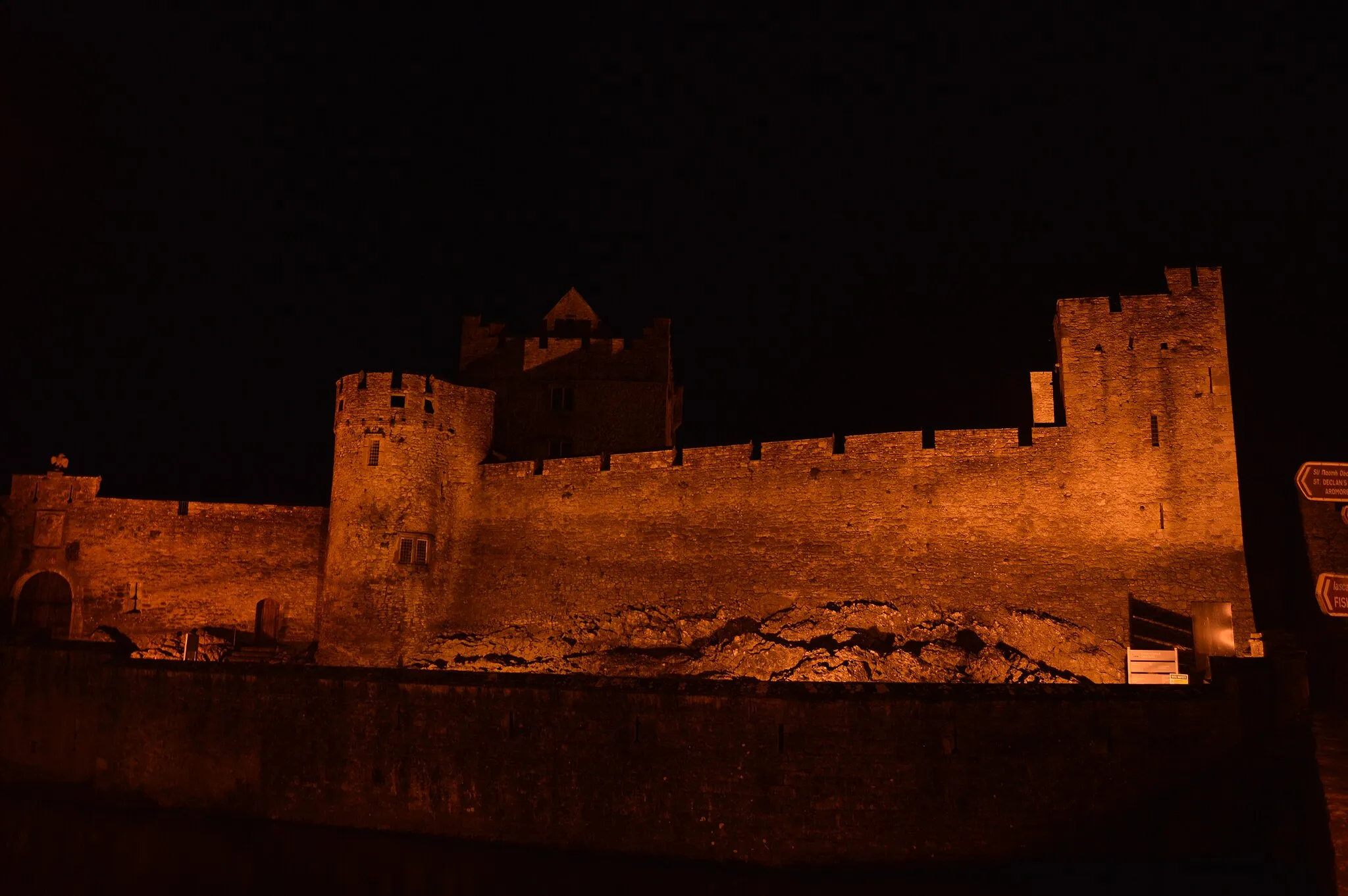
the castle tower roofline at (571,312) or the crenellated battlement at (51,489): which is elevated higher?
the castle tower roofline at (571,312)

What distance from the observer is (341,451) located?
2566 centimetres

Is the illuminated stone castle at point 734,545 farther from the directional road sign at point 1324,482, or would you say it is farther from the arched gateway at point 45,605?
the directional road sign at point 1324,482

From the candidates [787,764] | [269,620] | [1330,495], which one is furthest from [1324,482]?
[269,620]

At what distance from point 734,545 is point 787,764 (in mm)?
9073

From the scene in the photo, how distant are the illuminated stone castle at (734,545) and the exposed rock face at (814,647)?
52 millimetres

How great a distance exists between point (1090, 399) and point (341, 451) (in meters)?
17.0

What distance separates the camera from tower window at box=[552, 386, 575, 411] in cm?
3200

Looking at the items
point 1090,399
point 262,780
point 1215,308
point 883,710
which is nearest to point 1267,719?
point 883,710

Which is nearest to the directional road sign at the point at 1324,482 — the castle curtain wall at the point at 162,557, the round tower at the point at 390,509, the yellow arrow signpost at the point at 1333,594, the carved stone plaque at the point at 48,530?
the yellow arrow signpost at the point at 1333,594

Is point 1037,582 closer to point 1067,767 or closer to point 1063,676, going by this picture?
point 1063,676

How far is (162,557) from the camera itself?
2744 cm

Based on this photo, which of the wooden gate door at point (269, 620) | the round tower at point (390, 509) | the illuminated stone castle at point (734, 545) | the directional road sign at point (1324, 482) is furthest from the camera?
the wooden gate door at point (269, 620)

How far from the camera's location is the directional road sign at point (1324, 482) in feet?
33.7

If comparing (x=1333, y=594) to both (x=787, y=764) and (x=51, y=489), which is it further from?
(x=51, y=489)
